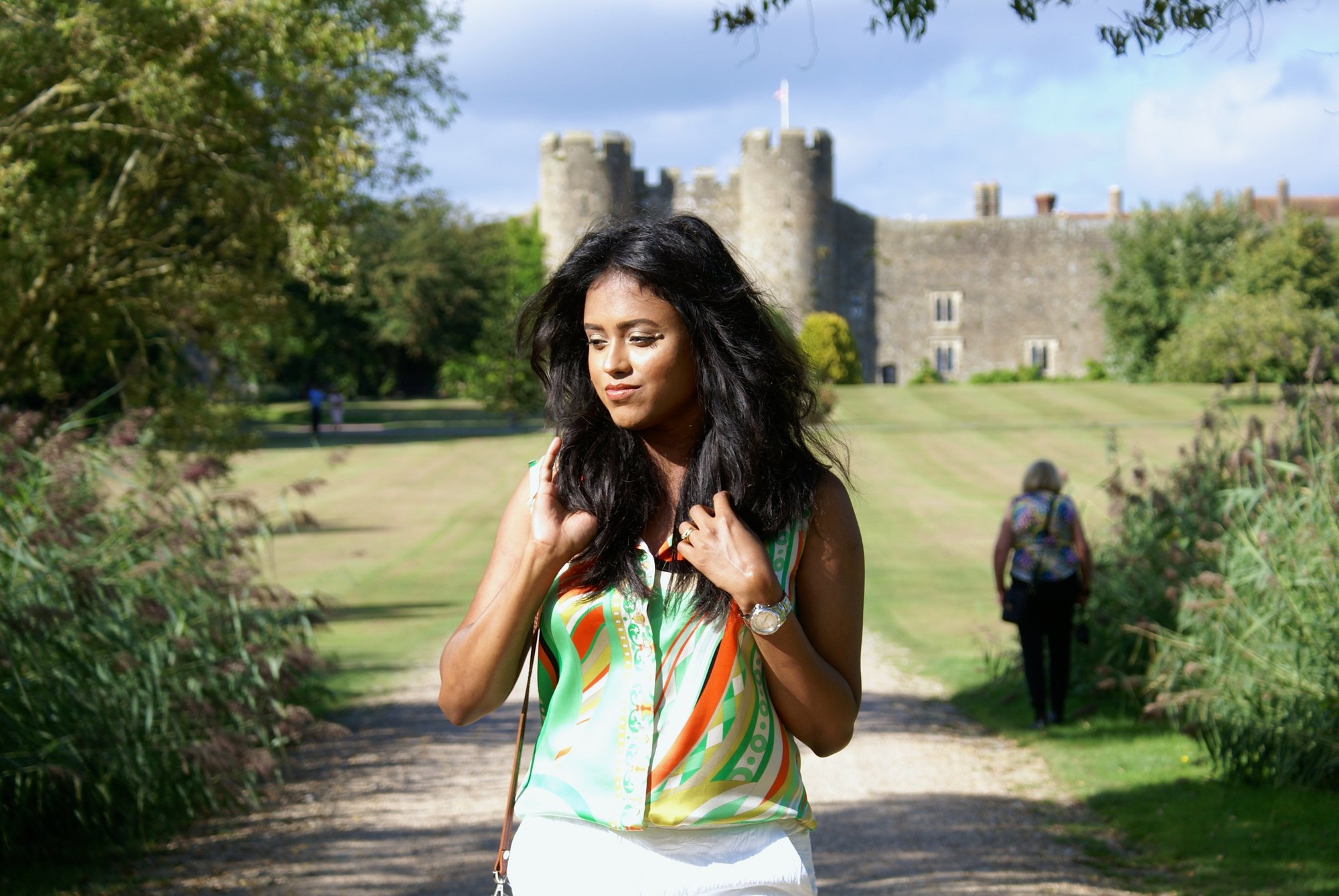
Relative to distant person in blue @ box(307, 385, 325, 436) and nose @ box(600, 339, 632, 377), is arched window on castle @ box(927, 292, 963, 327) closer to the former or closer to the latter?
distant person in blue @ box(307, 385, 325, 436)

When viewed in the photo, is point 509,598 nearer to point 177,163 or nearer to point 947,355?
point 177,163

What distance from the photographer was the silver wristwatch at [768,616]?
2.09m

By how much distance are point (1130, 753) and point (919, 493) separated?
17429mm

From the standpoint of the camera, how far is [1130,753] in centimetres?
716

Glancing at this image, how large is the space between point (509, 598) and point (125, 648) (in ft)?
13.1

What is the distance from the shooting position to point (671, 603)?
86.0 inches

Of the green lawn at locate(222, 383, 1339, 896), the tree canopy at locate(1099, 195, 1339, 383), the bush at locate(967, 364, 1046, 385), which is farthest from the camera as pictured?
the bush at locate(967, 364, 1046, 385)

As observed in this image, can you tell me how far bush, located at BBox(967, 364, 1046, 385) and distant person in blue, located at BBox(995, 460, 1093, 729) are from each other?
169 feet

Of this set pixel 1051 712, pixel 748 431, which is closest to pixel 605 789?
pixel 748 431

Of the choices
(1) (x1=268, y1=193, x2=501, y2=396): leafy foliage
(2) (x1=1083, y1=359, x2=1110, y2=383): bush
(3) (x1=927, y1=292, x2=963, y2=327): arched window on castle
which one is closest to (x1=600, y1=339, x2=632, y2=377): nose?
(1) (x1=268, y1=193, x2=501, y2=396): leafy foliage

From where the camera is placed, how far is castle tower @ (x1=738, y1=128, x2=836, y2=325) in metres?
54.7

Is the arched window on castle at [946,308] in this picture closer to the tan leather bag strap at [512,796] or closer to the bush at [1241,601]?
the bush at [1241,601]

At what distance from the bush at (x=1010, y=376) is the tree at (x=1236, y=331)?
32.4 feet

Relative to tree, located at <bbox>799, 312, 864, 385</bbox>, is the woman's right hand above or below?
below
